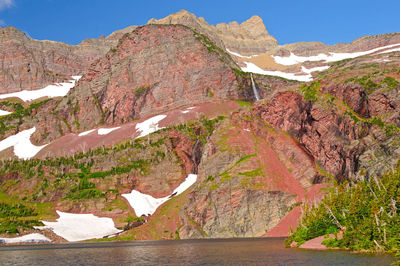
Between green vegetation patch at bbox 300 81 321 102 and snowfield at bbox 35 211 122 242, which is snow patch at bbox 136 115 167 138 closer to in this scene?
snowfield at bbox 35 211 122 242

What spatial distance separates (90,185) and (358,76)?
307ft

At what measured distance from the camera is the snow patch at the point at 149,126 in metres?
176

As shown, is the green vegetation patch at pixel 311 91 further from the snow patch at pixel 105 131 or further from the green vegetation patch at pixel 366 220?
the snow patch at pixel 105 131

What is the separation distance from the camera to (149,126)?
18000 cm

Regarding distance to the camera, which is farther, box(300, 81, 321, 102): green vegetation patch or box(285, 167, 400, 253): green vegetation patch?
box(300, 81, 321, 102): green vegetation patch

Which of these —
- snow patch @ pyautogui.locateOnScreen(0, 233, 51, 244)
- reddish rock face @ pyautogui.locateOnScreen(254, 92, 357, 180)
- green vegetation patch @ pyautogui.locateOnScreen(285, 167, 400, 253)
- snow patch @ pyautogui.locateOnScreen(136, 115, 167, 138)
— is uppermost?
snow patch @ pyautogui.locateOnScreen(136, 115, 167, 138)

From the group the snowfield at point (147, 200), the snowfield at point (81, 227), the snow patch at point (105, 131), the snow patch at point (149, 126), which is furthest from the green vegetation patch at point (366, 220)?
the snow patch at point (105, 131)

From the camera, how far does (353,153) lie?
97875 mm

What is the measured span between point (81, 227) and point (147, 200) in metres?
23.2

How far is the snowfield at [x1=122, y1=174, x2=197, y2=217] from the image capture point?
13062cm

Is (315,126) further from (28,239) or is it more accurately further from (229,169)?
(28,239)

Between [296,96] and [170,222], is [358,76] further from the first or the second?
[170,222]

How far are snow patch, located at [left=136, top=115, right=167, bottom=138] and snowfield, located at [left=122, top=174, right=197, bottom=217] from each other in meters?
38.8

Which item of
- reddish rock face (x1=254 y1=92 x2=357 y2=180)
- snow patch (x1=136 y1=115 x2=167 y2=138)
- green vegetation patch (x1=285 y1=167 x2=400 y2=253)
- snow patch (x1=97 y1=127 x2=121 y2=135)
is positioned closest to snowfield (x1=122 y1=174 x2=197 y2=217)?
reddish rock face (x1=254 y1=92 x2=357 y2=180)
